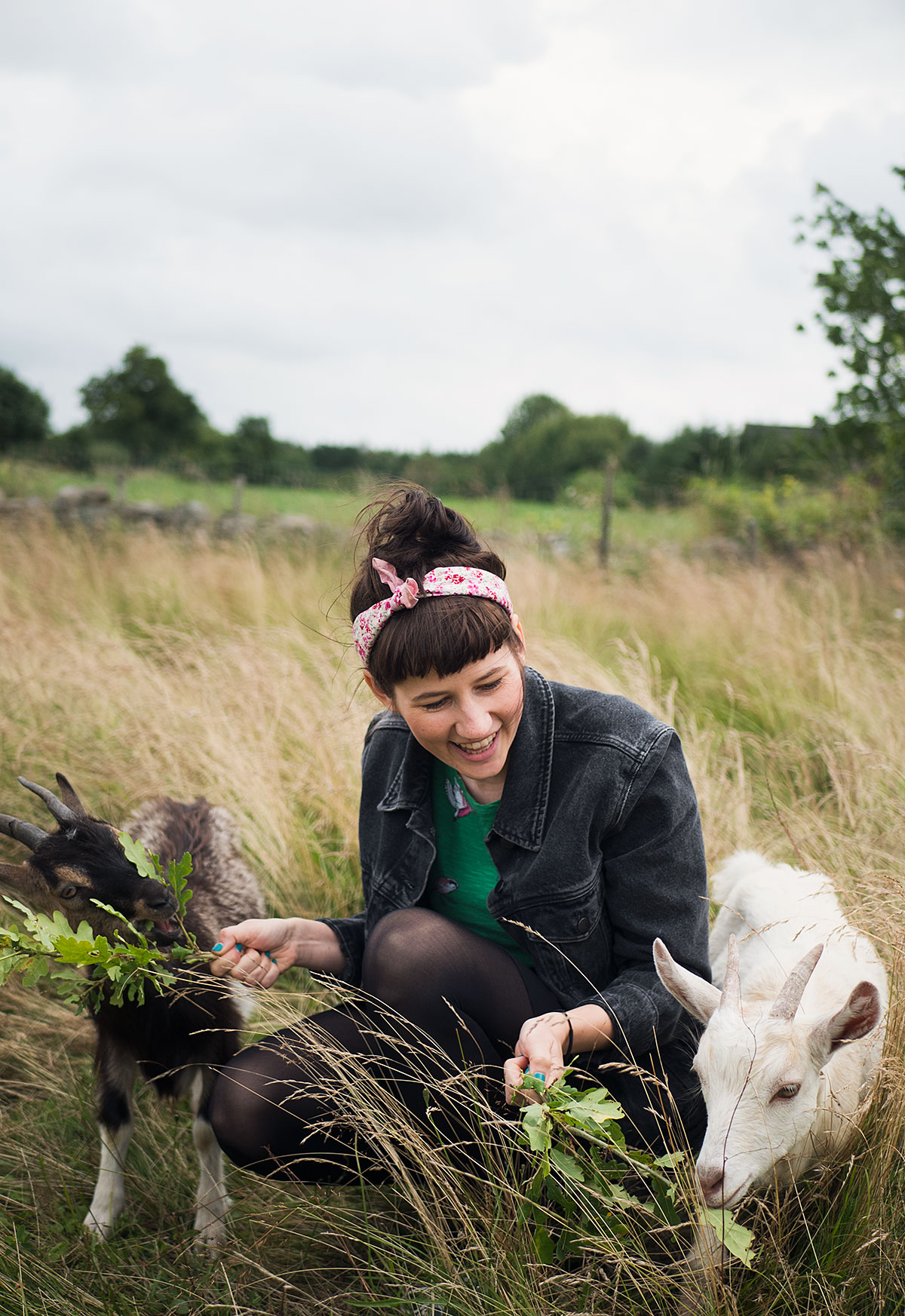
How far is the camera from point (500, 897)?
214 centimetres

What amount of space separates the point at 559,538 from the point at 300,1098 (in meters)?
11.7

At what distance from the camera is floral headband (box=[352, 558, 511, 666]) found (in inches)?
77.8

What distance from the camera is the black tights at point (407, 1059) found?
2.04 m

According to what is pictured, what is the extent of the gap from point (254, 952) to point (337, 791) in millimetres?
1744

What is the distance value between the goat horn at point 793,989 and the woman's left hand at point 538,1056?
424 millimetres

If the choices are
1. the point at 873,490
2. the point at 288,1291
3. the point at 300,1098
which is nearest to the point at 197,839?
the point at 300,1098

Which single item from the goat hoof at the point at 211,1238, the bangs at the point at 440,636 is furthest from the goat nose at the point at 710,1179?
the goat hoof at the point at 211,1238

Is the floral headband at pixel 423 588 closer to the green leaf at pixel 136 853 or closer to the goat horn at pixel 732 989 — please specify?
the green leaf at pixel 136 853

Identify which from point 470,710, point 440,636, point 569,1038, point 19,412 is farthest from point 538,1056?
point 19,412

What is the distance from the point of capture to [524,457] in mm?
46125

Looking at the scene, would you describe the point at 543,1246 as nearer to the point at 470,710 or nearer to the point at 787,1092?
the point at 787,1092

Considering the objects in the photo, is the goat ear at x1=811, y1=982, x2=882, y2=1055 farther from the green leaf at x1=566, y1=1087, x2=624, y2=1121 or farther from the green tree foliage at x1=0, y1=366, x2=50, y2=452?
the green tree foliage at x1=0, y1=366, x2=50, y2=452

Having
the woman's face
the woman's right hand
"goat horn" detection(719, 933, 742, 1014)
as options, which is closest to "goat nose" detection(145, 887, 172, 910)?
the woman's right hand

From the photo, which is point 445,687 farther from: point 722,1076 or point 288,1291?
point 288,1291
